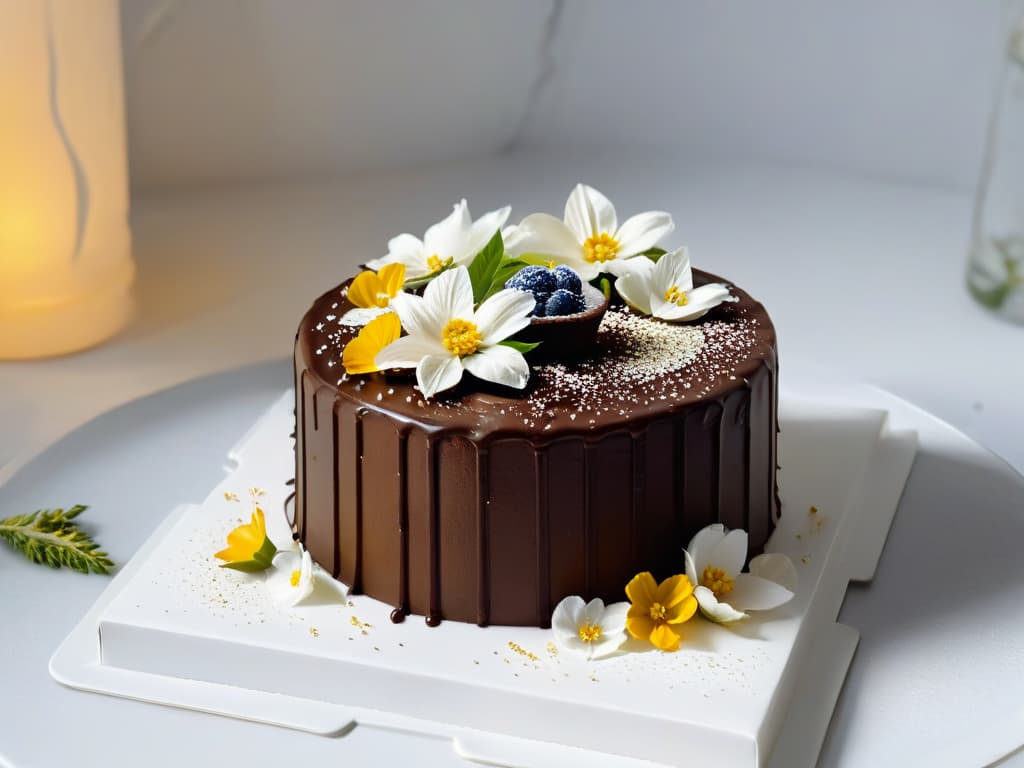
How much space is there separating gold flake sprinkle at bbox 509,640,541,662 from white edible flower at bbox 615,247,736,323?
0.48 metres

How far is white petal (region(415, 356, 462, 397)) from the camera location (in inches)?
66.9

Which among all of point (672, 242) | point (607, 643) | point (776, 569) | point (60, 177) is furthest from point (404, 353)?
point (672, 242)

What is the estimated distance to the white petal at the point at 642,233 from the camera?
2.02 meters

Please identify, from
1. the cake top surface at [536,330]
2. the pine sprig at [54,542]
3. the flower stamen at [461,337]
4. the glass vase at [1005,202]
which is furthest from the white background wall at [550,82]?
the flower stamen at [461,337]

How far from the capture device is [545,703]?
5.23ft

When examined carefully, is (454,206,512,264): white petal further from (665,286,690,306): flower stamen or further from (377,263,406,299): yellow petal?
(665,286,690,306): flower stamen

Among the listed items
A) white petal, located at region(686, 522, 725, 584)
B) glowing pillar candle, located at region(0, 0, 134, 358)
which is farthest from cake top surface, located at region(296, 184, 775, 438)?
glowing pillar candle, located at region(0, 0, 134, 358)

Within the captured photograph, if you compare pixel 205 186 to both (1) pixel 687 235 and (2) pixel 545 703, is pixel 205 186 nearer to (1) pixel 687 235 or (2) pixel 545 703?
(1) pixel 687 235

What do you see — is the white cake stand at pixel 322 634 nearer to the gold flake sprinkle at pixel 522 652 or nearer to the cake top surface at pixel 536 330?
the gold flake sprinkle at pixel 522 652

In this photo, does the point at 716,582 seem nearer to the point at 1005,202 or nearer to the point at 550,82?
the point at 1005,202

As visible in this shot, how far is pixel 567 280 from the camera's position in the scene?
1825mm

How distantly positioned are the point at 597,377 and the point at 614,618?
0.28 meters

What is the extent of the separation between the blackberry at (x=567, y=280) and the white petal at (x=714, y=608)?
1.27ft

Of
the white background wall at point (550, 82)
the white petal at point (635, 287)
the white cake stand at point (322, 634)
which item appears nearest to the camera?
the white cake stand at point (322, 634)
